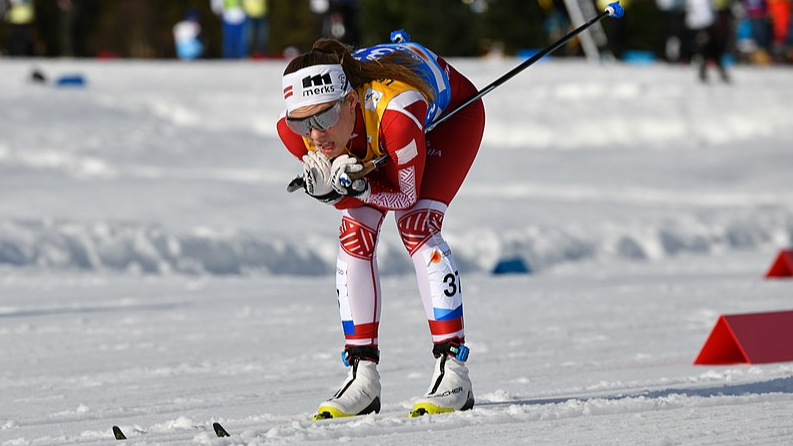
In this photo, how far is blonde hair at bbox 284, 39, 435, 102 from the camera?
4.06 m

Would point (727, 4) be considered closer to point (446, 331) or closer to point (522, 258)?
point (522, 258)

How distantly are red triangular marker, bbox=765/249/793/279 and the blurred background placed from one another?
5.24m

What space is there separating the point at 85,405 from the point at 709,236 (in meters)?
8.81

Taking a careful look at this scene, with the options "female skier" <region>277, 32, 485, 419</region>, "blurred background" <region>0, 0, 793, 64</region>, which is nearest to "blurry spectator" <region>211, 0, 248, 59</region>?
"blurred background" <region>0, 0, 793, 64</region>

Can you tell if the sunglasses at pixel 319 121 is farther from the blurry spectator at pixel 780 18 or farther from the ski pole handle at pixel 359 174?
the blurry spectator at pixel 780 18

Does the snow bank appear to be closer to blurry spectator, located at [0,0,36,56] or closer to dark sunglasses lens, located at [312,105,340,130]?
dark sunglasses lens, located at [312,105,340,130]

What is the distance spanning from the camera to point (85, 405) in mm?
A: 4871

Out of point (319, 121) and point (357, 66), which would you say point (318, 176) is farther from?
point (357, 66)

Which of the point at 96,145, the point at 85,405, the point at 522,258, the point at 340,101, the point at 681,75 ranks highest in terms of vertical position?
the point at 340,101

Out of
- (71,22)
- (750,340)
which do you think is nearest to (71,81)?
(71,22)

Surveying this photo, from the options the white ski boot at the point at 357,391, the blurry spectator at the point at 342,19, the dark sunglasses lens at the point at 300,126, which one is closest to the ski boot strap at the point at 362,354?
the white ski boot at the point at 357,391

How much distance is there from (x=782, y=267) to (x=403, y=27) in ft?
120

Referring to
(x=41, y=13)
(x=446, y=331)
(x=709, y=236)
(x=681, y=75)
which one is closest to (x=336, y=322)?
(x=446, y=331)

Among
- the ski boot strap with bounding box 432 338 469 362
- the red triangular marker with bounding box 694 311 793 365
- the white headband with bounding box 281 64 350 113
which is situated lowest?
the red triangular marker with bounding box 694 311 793 365
